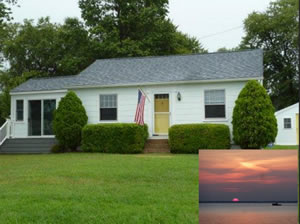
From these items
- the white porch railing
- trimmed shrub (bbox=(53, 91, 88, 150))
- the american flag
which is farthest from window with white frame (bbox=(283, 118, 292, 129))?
the white porch railing

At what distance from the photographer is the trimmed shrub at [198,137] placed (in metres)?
11.5

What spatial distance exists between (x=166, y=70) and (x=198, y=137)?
3516mm

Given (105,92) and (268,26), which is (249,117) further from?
(268,26)

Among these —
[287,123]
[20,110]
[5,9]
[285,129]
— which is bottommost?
[285,129]

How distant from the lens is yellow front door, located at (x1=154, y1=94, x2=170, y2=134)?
13.4 m

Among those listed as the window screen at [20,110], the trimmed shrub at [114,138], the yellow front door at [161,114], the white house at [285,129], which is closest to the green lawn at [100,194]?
the trimmed shrub at [114,138]

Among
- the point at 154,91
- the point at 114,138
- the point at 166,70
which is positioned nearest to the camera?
the point at 114,138

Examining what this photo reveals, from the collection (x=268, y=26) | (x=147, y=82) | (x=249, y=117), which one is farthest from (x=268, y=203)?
(x=268, y=26)

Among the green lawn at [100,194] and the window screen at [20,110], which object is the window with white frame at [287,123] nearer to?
the green lawn at [100,194]

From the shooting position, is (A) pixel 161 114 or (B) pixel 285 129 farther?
(B) pixel 285 129

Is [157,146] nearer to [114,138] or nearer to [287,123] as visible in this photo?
[114,138]

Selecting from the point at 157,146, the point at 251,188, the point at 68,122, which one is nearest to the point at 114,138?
the point at 157,146

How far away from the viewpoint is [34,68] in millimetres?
24422

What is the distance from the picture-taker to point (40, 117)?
48.8ft
